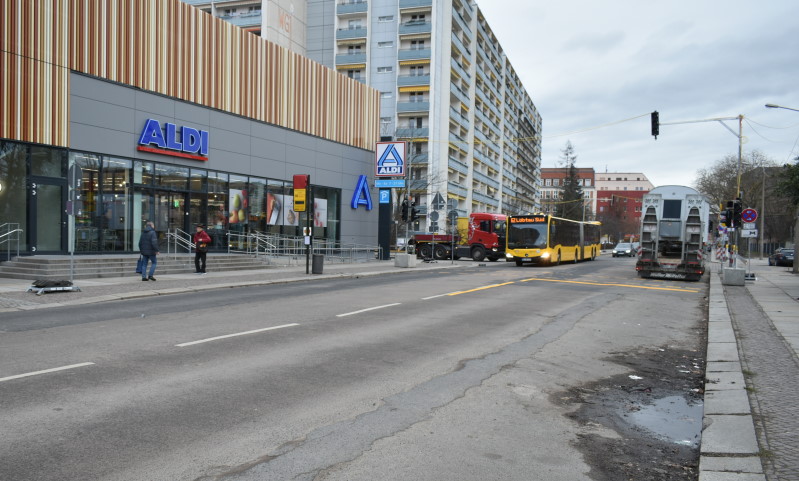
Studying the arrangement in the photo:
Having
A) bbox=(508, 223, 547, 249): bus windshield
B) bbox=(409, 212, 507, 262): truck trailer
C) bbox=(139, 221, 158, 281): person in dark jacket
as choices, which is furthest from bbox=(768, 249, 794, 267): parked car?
bbox=(139, 221, 158, 281): person in dark jacket

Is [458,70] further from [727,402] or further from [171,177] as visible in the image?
[727,402]

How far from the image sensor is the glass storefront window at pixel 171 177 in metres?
23.5

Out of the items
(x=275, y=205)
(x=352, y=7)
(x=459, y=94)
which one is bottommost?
(x=275, y=205)

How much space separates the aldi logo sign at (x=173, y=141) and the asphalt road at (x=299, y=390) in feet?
41.1

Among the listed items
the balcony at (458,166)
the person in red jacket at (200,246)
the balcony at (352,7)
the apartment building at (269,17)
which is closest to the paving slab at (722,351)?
A: the person in red jacket at (200,246)

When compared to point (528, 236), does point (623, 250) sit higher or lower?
lower

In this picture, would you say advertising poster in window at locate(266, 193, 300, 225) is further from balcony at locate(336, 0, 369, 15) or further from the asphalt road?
balcony at locate(336, 0, 369, 15)

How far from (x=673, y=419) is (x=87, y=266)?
18.1 meters

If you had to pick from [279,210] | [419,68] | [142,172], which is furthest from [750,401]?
[419,68]

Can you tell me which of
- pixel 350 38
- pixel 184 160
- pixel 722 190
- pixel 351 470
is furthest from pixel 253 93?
pixel 722 190

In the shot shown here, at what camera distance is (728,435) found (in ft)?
14.9

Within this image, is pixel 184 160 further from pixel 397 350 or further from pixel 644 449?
pixel 644 449

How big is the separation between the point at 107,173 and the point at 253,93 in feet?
29.6

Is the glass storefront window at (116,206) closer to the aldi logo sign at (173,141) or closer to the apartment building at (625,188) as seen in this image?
the aldi logo sign at (173,141)
